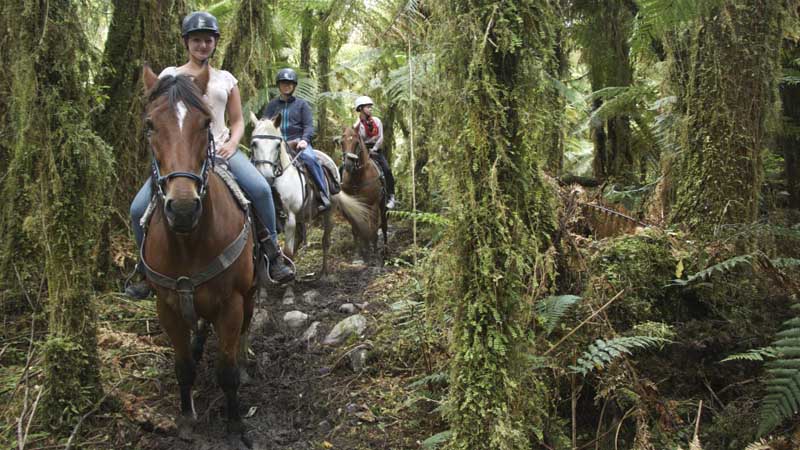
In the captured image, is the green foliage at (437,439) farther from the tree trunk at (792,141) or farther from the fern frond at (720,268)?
the tree trunk at (792,141)

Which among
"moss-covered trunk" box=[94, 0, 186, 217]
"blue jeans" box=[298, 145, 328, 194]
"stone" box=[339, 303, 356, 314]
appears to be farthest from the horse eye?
"blue jeans" box=[298, 145, 328, 194]

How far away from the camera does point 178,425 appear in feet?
14.3

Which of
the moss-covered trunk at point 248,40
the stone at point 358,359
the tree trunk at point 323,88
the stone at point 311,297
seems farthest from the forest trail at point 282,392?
the tree trunk at point 323,88

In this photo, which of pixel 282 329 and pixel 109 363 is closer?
pixel 109 363

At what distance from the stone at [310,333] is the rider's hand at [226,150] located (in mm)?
2465

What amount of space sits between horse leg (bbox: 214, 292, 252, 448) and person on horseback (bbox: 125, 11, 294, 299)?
0.79 metres

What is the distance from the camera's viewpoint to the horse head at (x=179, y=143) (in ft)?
11.2

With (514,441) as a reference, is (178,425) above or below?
below

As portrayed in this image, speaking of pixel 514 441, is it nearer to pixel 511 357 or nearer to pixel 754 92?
pixel 511 357

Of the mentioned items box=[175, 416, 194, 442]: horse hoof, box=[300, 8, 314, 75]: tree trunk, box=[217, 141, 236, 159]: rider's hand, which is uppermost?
box=[300, 8, 314, 75]: tree trunk

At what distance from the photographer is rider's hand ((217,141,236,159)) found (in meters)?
4.56

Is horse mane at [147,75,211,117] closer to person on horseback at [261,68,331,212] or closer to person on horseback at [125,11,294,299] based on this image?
person on horseback at [125,11,294,299]

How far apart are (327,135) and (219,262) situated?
12193mm

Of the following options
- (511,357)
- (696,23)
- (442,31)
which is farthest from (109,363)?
(696,23)
